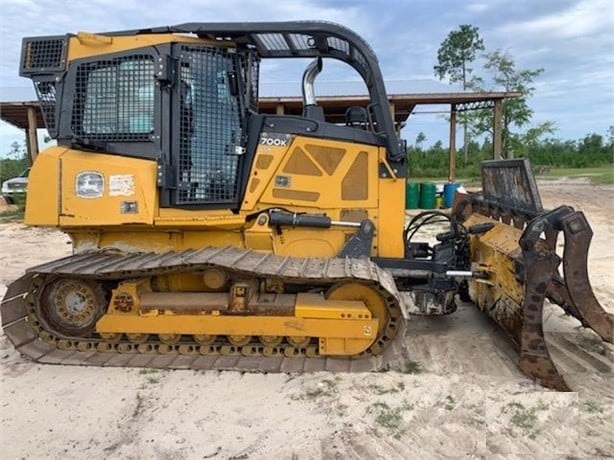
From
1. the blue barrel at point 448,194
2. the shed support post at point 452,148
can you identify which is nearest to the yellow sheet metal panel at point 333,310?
the blue barrel at point 448,194

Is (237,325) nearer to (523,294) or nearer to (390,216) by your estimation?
(390,216)

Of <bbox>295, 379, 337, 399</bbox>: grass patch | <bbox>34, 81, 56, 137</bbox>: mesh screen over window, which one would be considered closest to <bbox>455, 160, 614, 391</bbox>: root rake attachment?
<bbox>295, 379, 337, 399</bbox>: grass patch

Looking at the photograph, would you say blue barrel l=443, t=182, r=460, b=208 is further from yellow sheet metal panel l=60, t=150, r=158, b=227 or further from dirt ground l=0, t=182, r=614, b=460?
yellow sheet metal panel l=60, t=150, r=158, b=227

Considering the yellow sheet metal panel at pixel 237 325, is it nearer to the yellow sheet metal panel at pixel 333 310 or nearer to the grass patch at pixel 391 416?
the yellow sheet metal panel at pixel 333 310

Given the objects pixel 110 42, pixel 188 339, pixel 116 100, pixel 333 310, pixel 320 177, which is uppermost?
pixel 110 42

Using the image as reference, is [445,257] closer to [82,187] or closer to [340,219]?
[340,219]

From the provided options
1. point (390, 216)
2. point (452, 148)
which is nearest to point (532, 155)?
point (452, 148)

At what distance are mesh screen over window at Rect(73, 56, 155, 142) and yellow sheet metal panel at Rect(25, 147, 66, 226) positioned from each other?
39 centimetres

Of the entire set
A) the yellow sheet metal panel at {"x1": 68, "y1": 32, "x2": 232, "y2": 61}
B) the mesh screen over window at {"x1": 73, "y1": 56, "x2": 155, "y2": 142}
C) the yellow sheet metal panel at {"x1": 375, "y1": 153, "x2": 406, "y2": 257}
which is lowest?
the yellow sheet metal panel at {"x1": 375, "y1": 153, "x2": 406, "y2": 257}

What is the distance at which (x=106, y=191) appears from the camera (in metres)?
4.84

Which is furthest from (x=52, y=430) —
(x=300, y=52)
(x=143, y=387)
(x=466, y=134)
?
(x=466, y=134)

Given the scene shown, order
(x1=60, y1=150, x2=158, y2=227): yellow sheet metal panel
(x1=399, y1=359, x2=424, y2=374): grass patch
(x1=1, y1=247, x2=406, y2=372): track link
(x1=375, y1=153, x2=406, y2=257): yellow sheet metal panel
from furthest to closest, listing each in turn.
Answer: (x1=375, y1=153, x2=406, y2=257): yellow sheet metal panel, (x1=60, y1=150, x2=158, y2=227): yellow sheet metal panel, (x1=399, y1=359, x2=424, y2=374): grass patch, (x1=1, y1=247, x2=406, y2=372): track link

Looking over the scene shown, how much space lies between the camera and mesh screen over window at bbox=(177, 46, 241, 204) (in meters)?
4.96

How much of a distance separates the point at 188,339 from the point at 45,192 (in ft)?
5.63
